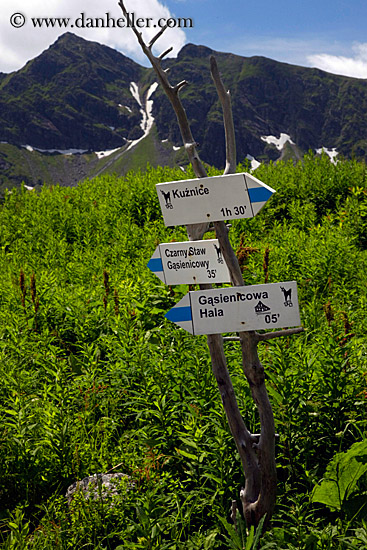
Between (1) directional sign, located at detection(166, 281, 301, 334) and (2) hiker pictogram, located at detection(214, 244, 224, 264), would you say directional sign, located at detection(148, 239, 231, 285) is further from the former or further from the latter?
(1) directional sign, located at detection(166, 281, 301, 334)

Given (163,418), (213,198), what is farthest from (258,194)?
(163,418)

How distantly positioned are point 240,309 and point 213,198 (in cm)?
67

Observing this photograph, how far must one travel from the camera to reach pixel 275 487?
287 centimetres

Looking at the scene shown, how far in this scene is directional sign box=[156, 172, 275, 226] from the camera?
2717 mm

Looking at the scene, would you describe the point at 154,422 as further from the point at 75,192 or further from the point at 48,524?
the point at 75,192

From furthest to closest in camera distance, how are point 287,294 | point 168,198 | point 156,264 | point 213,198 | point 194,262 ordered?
point 156,264 < point 194,262 < point 168,198 < point 213,198 < point 287,294

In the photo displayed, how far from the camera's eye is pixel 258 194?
2.71m

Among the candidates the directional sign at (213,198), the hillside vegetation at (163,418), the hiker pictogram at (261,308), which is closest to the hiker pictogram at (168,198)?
the directional sign at (213,198)

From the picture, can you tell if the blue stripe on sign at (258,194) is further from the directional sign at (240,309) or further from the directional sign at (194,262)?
the directional sign at (240,309)

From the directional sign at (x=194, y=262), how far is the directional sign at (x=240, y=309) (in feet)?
0.87

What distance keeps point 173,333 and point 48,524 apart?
1910 millimetres

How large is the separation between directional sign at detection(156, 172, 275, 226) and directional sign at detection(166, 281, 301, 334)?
448 millimetres

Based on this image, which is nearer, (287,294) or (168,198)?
(287,294)

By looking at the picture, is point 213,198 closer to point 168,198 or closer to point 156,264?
point 168,198
